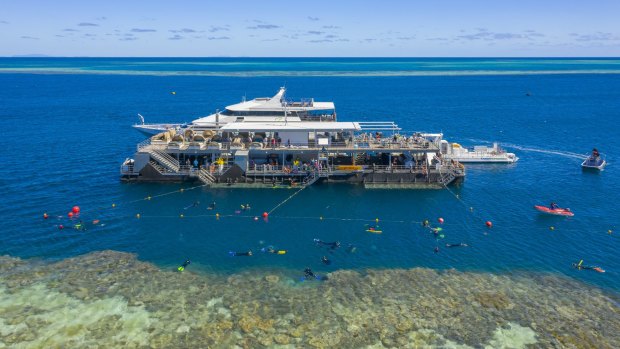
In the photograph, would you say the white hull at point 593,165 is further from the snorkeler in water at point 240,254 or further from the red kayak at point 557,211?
the snorkeler in water at point 240,254

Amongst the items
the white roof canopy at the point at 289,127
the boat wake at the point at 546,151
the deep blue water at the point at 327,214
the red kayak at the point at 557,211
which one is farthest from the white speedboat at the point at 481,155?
the red kayak at the point at 557,211

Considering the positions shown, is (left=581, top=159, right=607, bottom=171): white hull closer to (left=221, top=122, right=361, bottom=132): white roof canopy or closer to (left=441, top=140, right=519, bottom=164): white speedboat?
(left=441, top=140, right=519, bottom=164): white speedboat

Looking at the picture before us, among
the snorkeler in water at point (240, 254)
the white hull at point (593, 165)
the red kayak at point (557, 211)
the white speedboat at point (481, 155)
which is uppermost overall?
the white speedboat at point (481, 155)

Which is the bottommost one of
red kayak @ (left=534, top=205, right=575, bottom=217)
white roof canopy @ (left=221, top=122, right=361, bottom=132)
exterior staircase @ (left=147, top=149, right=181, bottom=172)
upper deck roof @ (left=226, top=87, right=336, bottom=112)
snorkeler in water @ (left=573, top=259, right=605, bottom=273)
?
snorkeler in water @ (left=573, top=259, right=605, bottom=273)

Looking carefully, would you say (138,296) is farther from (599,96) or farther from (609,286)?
(599,96)

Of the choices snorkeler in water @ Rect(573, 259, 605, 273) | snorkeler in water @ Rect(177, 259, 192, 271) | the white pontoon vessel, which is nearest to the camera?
snorkeler in water @ Rect(177, 259, 192, 271)

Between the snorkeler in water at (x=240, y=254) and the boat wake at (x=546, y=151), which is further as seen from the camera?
the boat wake at (x=546, y=151)

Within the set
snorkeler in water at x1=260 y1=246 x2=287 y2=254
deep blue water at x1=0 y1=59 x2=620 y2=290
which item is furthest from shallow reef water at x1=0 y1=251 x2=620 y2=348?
snorkeler in water at x1=260 y1=246 x2=287 y2=254

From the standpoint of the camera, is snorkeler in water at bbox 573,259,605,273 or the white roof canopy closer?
snorkeler in water at bbox 573,259,605,273

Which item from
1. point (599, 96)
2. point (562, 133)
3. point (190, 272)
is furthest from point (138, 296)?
point (599, 96)
